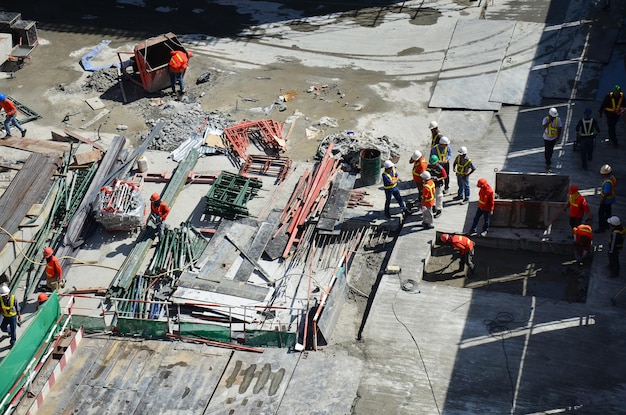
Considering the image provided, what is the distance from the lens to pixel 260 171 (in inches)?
1002

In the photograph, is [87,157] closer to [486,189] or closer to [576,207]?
[486,189]

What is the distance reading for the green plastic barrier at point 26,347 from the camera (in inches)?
672

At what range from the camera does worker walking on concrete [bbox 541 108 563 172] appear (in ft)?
76.2

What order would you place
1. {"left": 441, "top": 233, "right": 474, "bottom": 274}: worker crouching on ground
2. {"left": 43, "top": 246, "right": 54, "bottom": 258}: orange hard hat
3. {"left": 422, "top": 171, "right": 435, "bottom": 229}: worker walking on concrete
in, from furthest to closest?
{"left": 422, "top": 171, "right": 435, "bottom": 229}: worker walking on concrete → {"left": 43, "top": 246, "right": 54, "bottom": 258}: orange hard hat → {"left": 441, "top": 233, "right": 474, "bottom": 274}: worker crouching on ground

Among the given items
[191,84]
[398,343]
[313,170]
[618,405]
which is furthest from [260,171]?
[618,405]

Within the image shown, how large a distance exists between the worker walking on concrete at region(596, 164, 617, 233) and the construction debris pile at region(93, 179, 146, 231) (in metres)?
12.4

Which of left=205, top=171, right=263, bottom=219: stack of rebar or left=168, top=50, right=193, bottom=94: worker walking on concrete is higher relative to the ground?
left=168, top=50, right=193, bottom=94: worker walking on concrete

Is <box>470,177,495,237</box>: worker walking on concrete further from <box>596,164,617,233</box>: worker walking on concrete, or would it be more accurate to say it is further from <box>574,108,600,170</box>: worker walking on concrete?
<box>574,108,600,170</box>: worker walking on concrete

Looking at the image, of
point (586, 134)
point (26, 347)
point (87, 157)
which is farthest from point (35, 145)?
point (586, 134)

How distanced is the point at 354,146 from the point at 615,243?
29.0 ft

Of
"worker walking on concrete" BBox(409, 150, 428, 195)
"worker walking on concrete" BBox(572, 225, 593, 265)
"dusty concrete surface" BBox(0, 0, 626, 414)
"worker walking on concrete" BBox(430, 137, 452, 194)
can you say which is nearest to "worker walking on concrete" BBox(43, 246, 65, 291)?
"dusty concrete surface" BBox(0, 0, 626, 414)

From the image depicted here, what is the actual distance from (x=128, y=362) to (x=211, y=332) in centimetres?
200

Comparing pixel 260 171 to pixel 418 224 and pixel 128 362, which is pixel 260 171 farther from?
pixel 128 362

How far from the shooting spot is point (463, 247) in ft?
67.0
